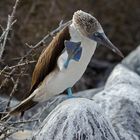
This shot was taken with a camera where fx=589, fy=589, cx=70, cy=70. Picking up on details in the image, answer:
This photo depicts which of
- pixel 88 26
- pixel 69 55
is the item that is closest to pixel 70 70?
pixel 69 55

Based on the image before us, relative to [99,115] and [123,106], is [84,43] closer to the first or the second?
[99,115]

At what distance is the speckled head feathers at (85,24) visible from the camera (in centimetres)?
266

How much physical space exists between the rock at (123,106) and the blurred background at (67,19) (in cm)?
97

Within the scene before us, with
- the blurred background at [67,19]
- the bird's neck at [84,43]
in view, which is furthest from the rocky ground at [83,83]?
the bird's neck at [84,43]

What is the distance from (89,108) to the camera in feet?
8.39

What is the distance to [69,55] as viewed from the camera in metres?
2.69

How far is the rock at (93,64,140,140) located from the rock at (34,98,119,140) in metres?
0.67

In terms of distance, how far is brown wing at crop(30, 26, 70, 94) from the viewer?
2.75 m

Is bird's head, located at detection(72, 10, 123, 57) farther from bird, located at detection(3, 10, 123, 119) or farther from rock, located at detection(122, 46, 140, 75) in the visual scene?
rock, located at detection(122, 46, 140, 75)

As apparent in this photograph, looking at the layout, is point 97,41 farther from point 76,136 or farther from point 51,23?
point 51,23

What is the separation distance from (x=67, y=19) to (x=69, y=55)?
3960 mm

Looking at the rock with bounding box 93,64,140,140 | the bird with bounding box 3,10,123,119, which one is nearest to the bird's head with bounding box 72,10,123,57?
the bird with bounding box 3,10,123,119

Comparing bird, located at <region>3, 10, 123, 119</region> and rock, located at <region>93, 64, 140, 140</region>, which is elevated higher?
bird, located at <region>3, 10, 123, 119</region>

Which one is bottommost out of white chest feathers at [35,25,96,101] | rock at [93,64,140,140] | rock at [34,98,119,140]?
rock at [93,64,140,140]
